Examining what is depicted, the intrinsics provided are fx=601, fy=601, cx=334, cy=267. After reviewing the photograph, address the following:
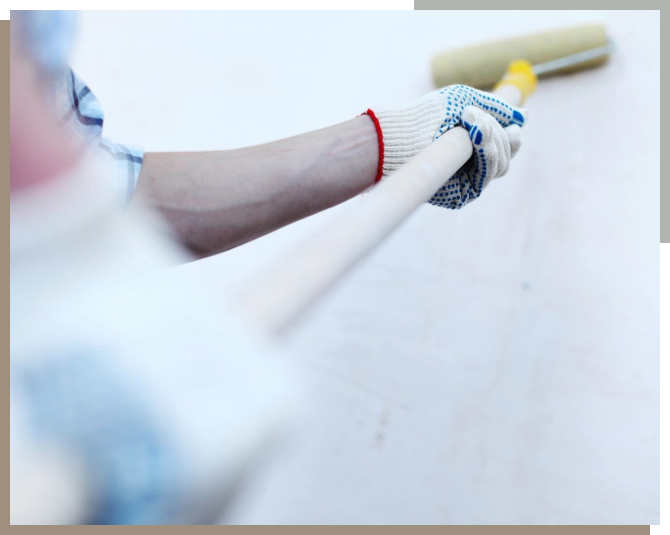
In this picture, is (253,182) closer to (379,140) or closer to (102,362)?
(379,140)

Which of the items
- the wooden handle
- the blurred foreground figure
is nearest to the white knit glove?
the wooden handle

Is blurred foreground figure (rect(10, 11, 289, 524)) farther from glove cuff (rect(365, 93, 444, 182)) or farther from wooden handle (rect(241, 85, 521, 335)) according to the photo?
glove cuff (rect(365, 93, 444, 182))

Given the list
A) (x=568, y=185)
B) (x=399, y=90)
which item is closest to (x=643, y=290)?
(x=568, y=185)

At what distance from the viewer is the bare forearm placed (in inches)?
23.7

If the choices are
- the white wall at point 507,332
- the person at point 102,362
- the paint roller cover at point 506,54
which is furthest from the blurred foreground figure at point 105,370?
the paint roller cover at point 506,54

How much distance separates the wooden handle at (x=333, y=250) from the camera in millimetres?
310

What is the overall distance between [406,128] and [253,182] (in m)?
0.17

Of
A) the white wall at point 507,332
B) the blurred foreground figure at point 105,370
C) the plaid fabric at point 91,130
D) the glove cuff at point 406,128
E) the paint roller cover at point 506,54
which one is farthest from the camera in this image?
the paint roller cover at point 506,54

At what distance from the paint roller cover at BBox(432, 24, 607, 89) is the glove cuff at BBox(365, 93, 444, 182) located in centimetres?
34

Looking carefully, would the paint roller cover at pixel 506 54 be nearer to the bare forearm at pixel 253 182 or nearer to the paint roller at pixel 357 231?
the paint roller at pixel 357 231

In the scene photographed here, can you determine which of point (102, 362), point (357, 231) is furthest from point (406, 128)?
point (102, 362)

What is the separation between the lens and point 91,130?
0.57 metres

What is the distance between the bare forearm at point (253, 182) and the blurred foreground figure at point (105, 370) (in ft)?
1.00

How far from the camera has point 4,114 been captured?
253 mm
